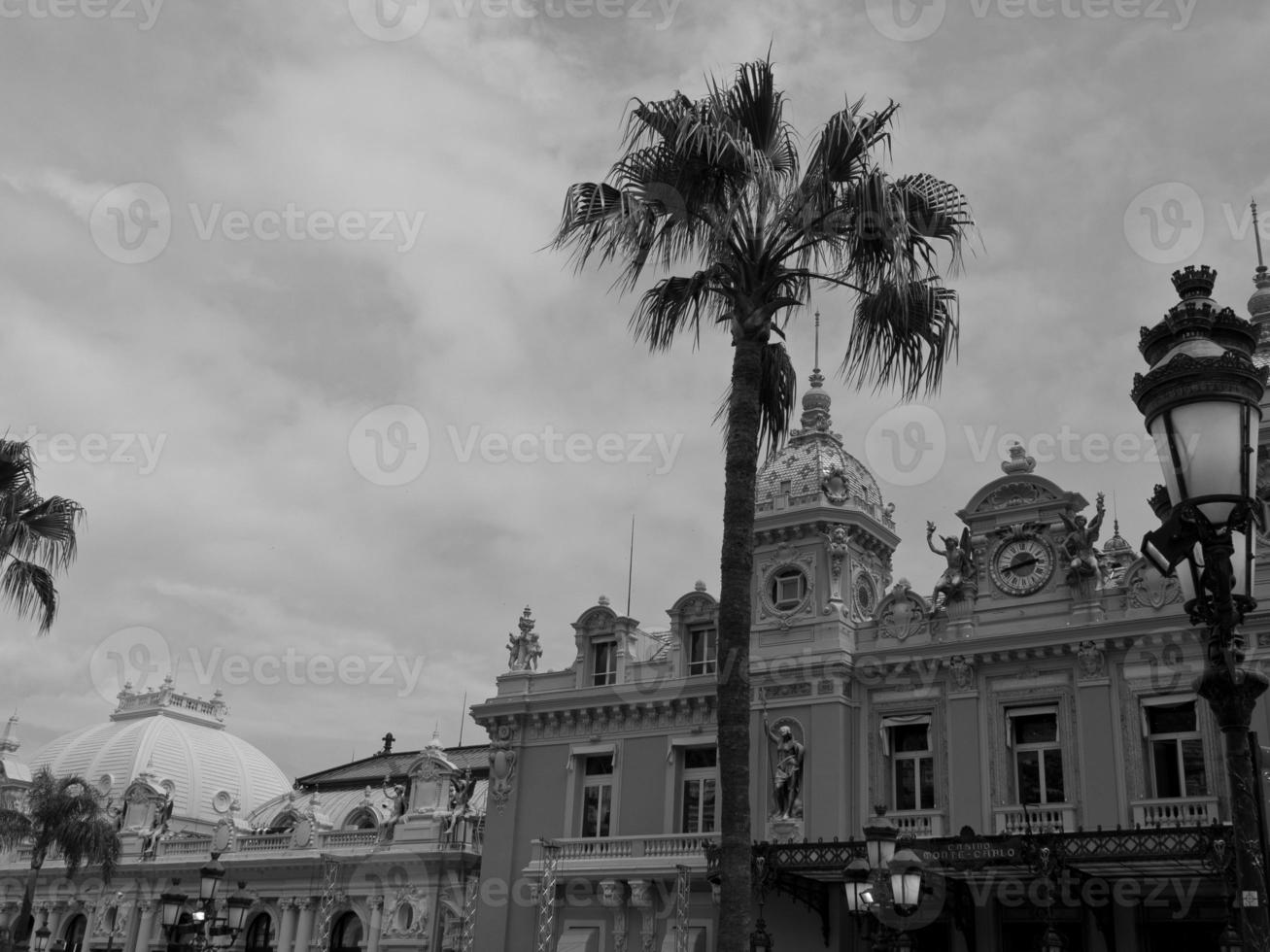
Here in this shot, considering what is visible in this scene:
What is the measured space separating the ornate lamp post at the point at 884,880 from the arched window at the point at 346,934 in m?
24.5

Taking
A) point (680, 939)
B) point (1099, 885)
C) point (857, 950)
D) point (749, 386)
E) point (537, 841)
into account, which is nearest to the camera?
point (749, 386)

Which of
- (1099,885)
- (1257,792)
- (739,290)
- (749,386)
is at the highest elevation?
(739,290)

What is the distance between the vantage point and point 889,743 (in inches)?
1165

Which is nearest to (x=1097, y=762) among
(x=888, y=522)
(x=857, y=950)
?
(x=857, y=950)

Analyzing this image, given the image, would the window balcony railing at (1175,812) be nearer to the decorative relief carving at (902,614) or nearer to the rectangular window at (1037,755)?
the rectangular window at (1037,755)

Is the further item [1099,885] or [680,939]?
[680,939]

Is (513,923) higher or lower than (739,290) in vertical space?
lower

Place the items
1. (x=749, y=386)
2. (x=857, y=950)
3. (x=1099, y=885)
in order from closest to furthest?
1. (x=749, y=386)
2. (x=1099, y=885)
3. (x=857, y=950)

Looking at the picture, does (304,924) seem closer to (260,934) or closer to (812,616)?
(260,934)

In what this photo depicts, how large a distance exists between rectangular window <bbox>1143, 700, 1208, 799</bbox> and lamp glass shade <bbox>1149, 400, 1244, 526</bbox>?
20.9 metres

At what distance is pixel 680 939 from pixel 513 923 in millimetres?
5433

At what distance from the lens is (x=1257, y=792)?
6.82 meters

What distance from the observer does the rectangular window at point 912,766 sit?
94.5ft

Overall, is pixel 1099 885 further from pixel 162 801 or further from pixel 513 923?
pixel 162 801
